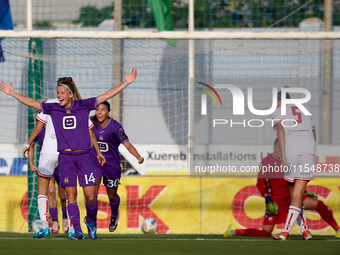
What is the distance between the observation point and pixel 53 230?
24.0 ft

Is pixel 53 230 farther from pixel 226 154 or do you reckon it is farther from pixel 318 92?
pixel 318 92

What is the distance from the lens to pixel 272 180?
6992 mm

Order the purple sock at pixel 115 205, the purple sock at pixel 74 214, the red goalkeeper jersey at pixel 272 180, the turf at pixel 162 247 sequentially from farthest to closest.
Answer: the purple sock at pixel 115 205
the red goalkeeper jersey at pixel 272 180
the purple sock at pixel 74 214
the turf at pixel 162 247

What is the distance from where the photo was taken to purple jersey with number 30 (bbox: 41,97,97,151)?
214 inches

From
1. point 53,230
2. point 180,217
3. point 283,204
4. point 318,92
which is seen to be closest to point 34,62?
point 53,230

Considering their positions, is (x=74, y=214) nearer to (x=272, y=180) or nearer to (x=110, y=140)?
(x=110, y=140)

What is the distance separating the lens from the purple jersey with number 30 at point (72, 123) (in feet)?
17.9

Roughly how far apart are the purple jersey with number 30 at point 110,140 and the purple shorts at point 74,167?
1339 millimetres

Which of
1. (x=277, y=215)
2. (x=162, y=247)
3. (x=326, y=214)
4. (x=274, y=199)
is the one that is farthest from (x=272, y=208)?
(x=162, y=247)

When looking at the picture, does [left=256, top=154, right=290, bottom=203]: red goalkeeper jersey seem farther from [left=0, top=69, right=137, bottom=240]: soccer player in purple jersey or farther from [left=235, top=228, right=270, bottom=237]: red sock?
[left=0, top=69, right=137, bottom=240]: soccer player in purple jersey

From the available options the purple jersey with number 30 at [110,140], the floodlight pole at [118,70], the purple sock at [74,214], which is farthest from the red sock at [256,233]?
the floodlight pole at [118,70]

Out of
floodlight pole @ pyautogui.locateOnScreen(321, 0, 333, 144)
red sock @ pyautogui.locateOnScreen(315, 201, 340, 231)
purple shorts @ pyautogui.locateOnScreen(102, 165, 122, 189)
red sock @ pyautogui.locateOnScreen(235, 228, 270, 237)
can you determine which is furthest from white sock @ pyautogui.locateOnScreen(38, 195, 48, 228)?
floodlight pole @ pyautogui.locateOnScreen(321, 0, 333, 144)

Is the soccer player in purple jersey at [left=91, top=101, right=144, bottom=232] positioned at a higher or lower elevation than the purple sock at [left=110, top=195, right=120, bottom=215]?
higher

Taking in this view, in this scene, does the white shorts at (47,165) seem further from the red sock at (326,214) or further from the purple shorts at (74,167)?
the red sock at (326,214)
